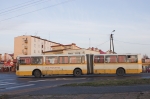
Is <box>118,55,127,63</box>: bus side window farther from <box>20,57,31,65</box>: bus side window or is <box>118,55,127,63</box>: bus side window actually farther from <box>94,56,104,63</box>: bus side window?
<box>20,57,31,65</box>: bus side window

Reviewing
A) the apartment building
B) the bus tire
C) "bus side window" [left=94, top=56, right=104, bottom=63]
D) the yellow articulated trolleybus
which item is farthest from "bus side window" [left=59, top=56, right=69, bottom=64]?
the apartment building

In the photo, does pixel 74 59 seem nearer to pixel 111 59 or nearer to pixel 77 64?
pixel 77 64

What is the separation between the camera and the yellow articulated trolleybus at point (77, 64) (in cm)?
2838

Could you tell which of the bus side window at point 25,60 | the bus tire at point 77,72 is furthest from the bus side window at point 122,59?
the bus side window at point 25,60

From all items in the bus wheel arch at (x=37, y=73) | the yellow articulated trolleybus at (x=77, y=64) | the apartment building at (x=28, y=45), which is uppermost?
the apartment building at (x=28, y=45)

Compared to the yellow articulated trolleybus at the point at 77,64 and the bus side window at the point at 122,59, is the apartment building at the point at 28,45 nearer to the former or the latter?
the yellow articulated trolleybus at the point at 77,64

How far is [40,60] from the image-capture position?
2880 cm

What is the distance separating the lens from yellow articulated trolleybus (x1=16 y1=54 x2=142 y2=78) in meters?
28.4

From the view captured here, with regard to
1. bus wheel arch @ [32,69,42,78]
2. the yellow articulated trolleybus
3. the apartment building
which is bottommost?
bus wheel arch @ [32,69,42,78]

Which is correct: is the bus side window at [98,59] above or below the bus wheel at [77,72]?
above

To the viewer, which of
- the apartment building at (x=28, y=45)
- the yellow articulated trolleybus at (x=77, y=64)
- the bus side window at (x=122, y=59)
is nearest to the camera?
the yellow articulated trolleybus at (x=77, y=64)

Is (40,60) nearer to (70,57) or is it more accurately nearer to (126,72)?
(70,57)

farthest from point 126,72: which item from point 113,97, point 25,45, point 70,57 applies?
point 25,45

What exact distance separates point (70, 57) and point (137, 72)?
323 inches
